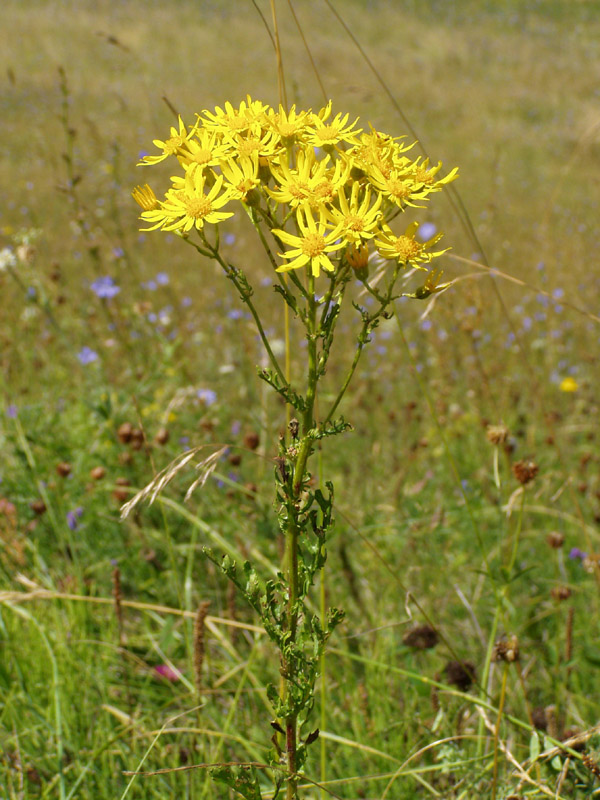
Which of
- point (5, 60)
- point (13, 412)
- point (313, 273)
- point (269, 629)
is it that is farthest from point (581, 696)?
point (5, 60)

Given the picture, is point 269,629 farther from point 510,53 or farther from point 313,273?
point 510,53

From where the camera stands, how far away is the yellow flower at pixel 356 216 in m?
0.95

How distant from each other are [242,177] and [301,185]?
0.32 feet

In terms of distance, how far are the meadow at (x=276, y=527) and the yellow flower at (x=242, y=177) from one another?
392 millimetres

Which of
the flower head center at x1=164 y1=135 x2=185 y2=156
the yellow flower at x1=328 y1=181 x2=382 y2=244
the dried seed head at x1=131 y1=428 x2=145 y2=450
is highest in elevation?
the flower head center at x1=164 y1=135 x2=185 y2=156

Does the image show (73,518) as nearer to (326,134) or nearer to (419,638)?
(419,638)

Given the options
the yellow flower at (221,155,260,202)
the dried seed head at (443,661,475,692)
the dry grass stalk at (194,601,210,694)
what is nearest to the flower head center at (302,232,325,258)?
the yellow flower at (221,155,260,202)

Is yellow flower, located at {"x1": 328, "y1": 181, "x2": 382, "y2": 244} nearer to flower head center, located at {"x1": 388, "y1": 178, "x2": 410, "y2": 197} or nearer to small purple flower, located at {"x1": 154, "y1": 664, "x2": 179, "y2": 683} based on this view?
flower head center, located at {"x1": 388, "y1": 178, "x2": 410, "y2": 197}

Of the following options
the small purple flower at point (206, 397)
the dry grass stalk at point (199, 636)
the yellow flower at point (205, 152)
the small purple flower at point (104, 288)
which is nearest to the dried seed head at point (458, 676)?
the dry grass stalk at point (199, 636)

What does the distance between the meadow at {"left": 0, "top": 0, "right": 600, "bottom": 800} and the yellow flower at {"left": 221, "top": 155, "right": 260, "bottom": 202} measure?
39 centimetres

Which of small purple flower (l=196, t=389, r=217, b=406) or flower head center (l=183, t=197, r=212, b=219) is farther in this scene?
small purple flower (l=196, t=389, r=217, b=406)

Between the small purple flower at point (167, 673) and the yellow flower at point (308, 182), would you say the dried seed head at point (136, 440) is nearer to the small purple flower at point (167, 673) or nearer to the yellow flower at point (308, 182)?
the small purple flower at point (167, 673)

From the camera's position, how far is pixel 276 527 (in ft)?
7.59

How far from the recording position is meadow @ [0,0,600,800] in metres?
1.55
